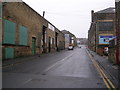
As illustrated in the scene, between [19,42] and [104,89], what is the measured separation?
1731 cm

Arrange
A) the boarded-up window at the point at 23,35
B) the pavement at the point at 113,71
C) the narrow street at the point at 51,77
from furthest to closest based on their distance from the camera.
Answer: the boarded-up window at the point at 23,35 → the pavement at the point at 113,71 → the narrow street at the point at 51,77

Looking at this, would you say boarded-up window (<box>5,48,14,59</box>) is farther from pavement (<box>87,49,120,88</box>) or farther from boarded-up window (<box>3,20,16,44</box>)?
pavement (<box>87,49,120,88</box>)

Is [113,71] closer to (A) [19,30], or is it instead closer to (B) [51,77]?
(B) [51,77]

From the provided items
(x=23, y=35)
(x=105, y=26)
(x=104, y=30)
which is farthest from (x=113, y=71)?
(x=105, y=26)

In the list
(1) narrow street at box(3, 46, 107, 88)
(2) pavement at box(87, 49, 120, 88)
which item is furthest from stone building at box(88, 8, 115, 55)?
(1) narrow street at box(3, 46, 107, 88)

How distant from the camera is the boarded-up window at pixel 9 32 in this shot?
18030 mm

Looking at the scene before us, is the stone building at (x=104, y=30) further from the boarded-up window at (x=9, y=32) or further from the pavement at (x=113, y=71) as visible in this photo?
the pavement at (x=113, y=71)

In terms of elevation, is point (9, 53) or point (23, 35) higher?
point (23, 35)

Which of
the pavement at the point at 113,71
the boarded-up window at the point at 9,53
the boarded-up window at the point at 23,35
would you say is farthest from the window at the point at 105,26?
the boarded-up window at the point at 9,53

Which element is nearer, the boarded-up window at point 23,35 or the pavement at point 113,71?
the pavement at point 113,71

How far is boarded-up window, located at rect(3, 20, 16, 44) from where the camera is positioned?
59.2 feet

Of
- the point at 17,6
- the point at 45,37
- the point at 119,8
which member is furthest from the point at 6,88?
the point at 45,37

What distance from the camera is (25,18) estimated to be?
958 inches

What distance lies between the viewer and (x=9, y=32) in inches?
749
